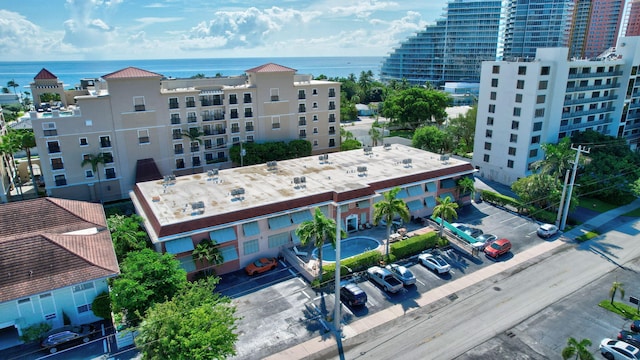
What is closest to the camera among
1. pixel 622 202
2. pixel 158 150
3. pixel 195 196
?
pixel 195 196

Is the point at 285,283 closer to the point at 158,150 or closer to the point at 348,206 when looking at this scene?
the point at 348,206

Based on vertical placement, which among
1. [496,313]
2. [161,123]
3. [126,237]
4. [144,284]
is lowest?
→ [496,313]

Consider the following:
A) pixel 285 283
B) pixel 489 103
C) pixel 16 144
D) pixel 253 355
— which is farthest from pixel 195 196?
pixel 489 103

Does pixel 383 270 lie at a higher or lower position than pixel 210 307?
lower

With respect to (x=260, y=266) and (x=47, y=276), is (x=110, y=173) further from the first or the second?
(x=260, y=266)

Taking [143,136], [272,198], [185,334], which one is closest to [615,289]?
[272,198]

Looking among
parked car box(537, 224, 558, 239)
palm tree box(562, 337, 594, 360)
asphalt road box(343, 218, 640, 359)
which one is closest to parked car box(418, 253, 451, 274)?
asphalt road box(343, 218, 640, 359)

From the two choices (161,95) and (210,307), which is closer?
(210,307)
